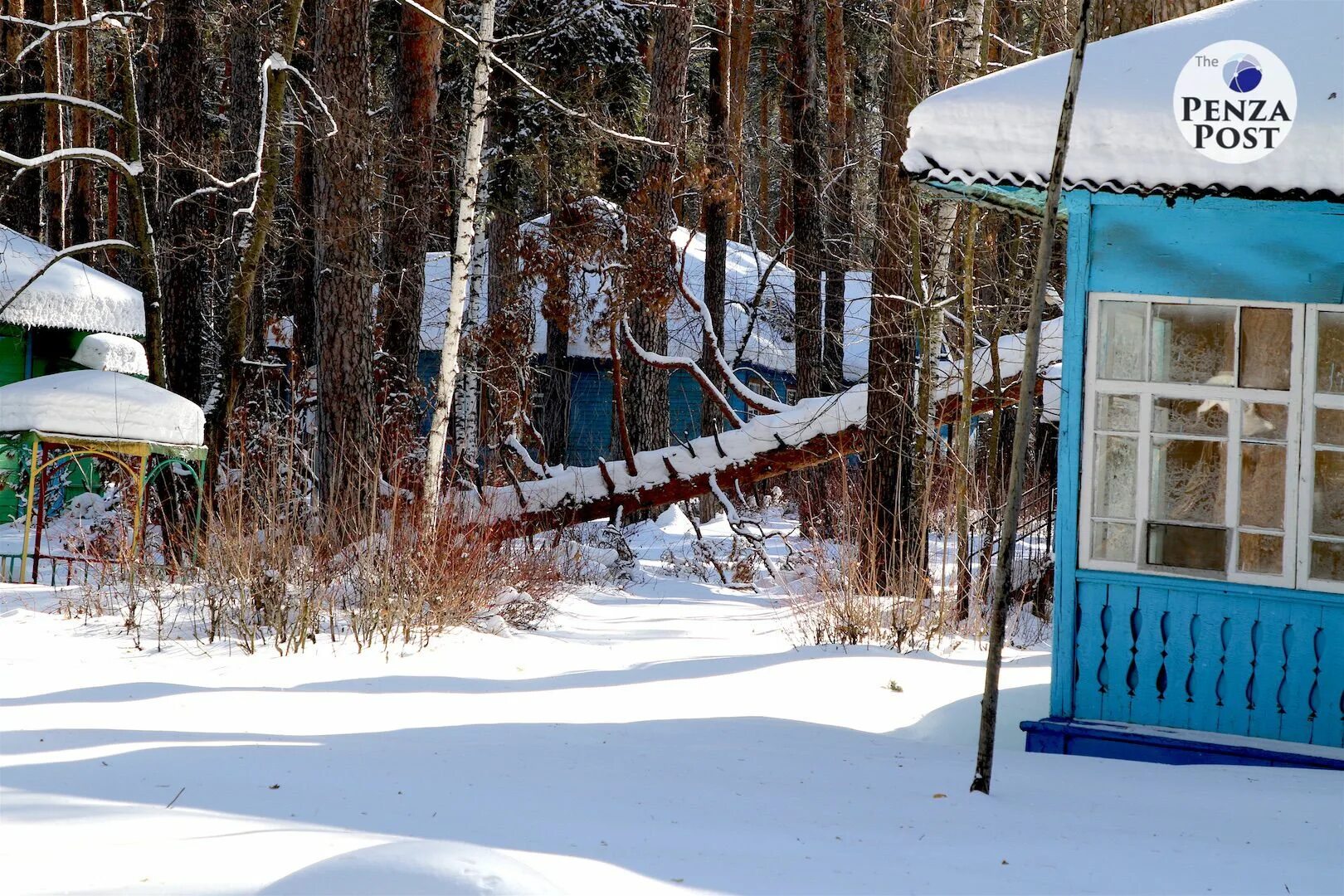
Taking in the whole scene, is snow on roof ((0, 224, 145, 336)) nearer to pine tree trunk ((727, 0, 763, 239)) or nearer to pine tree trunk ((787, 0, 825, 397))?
pine tree trunk ((787, 0, 825, 397))

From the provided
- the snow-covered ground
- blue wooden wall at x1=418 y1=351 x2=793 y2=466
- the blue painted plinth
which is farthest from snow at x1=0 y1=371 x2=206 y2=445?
blue wooden wall at x1=418 y1=351 x2=793 y2=466

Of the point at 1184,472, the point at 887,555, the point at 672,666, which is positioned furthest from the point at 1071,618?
the point at 887,555

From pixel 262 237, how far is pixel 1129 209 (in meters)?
8.46

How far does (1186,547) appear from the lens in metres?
5.62

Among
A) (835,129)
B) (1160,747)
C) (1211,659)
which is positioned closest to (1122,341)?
(1211,659)

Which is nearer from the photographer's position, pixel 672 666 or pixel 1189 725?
pixel 1189 725

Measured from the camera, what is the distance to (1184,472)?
18.5 feet

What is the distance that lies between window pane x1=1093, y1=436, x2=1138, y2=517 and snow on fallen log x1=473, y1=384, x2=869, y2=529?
5949 mm

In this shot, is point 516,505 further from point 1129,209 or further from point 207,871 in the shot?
point 207,871

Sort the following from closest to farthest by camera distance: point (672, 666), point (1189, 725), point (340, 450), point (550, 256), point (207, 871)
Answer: point (207, 871), point (1189, 725), point (672, 666), point (340, 450), point (550, 256)

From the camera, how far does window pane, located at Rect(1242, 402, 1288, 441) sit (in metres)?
5.45

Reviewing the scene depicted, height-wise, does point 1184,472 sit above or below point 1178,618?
above

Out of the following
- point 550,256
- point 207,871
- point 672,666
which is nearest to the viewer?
point 207,871

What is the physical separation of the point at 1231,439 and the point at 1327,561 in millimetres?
651
